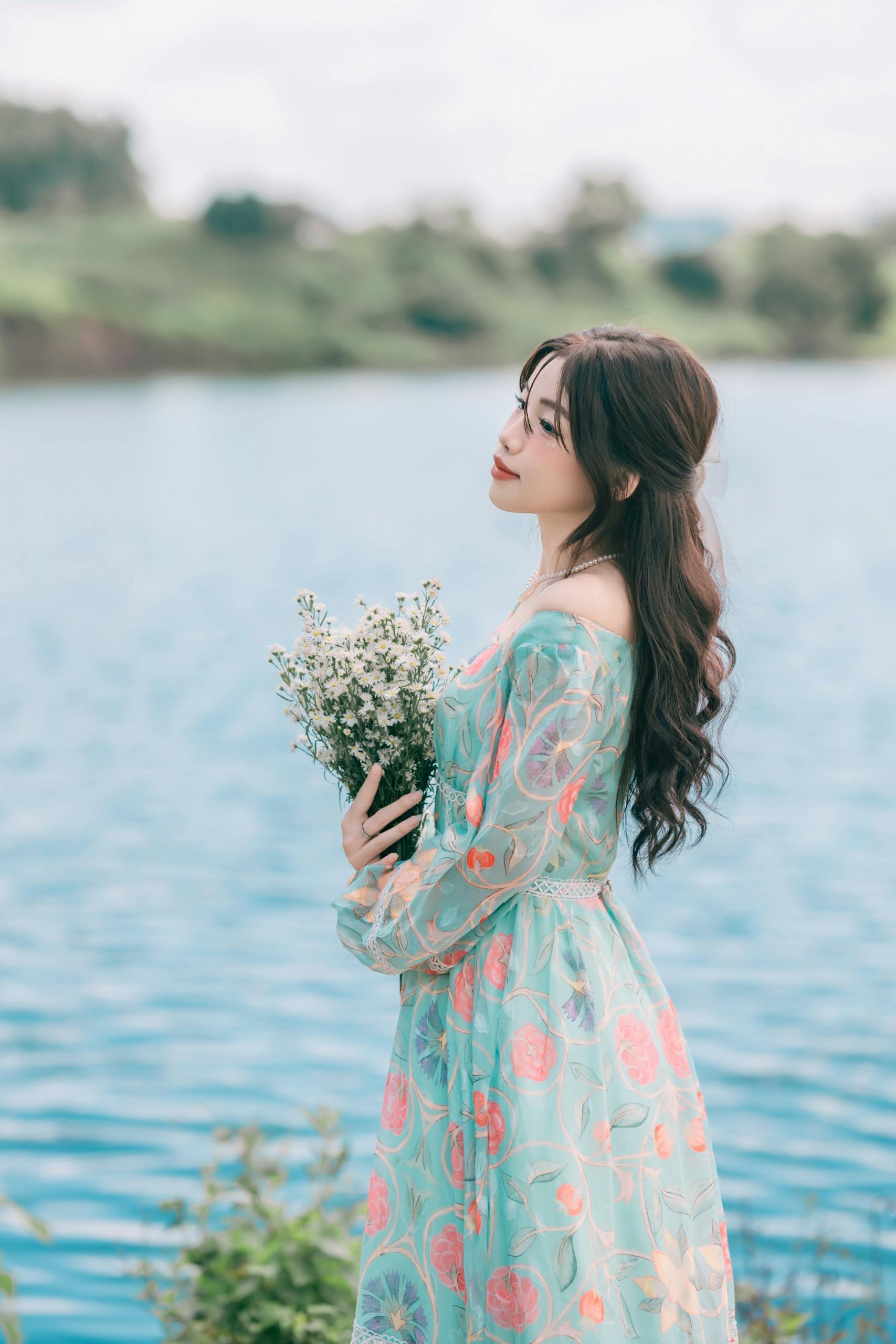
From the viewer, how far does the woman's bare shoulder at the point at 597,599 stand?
1.89 m

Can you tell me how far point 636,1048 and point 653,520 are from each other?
710mm

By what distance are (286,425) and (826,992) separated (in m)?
37.0

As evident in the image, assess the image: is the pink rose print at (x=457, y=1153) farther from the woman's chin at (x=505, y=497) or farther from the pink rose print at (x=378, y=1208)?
the woman's chin at (x=505, y=497)

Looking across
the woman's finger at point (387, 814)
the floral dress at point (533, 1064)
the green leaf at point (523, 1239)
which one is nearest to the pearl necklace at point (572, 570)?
the floral dress at point (533, 1064)

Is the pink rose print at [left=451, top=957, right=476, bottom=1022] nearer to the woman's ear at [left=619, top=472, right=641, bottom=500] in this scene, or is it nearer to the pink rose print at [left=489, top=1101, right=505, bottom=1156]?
the pink rose print at [left=489, top=1101, right=505, bottom=1156]

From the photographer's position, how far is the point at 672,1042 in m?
2.00

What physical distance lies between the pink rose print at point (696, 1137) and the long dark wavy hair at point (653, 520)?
0.42 metres

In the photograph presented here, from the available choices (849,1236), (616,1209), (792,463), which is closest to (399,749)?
(616,1209)

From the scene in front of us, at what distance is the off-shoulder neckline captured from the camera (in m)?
1.86

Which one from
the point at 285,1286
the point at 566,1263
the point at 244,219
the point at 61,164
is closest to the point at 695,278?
the point at 244,219

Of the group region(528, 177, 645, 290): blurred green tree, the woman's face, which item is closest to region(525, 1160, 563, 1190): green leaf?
the woman's face

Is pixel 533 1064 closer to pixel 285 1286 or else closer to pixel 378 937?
pixel 378 937

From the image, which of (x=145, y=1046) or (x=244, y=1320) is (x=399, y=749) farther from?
(x=145, y=1046)

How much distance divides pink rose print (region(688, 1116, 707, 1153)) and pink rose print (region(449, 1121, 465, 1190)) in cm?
32
